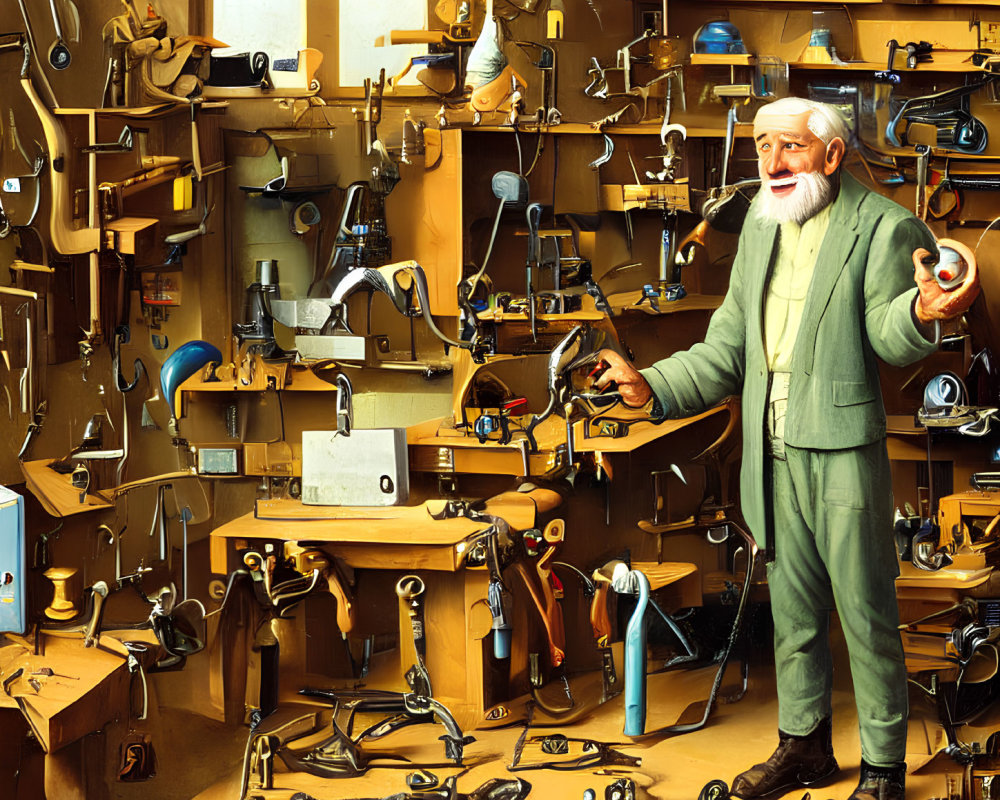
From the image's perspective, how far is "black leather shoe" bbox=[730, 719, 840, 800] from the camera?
346 cm

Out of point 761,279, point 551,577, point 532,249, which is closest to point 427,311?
point 532,249

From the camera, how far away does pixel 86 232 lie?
3709 mm

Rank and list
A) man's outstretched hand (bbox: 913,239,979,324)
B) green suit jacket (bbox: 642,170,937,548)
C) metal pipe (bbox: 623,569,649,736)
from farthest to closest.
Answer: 1. metal pipe (bbox: 623,569,649,736)
2. green suit jacket (bbox: 642,170,937,548)
3. man's outstretched hand (bbox: 913,239,979,324)

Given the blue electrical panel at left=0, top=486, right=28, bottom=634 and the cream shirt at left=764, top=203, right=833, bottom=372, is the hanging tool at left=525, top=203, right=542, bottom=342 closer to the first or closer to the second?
the cream shirt at left=764, top=203, right=833, bottom=372

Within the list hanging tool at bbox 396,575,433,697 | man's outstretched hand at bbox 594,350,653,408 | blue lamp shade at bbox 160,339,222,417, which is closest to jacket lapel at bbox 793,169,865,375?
man's outstretched hand at bbox 594,350,653,408

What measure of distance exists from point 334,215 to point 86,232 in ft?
2.49

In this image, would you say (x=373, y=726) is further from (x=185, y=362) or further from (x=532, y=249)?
(x=532, y=249)

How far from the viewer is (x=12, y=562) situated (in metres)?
3.64

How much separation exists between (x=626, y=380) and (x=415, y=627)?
979mm

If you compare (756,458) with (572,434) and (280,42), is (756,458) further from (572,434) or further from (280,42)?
(280,42)

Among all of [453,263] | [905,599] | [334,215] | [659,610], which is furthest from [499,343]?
[905,599]

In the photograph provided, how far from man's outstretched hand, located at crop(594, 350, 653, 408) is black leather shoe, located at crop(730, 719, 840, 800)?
1050mm

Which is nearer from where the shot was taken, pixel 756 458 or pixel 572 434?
pixel 756 458

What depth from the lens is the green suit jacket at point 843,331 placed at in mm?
3238
